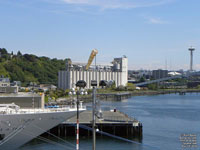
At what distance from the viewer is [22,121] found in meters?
14.8

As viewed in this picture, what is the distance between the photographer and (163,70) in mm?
157875

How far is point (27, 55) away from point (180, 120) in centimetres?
7448

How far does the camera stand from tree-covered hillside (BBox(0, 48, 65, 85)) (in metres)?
85.0

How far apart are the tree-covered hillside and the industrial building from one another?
23.6 feet

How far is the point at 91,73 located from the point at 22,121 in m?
72.0

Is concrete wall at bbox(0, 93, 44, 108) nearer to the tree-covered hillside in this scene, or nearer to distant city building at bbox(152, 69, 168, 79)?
the tree-covered hillside

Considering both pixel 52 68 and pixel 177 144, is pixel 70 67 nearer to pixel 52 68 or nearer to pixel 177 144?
pixel 52 68

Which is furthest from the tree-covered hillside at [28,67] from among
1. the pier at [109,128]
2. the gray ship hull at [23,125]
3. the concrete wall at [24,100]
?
the gray ship hull at [23,125]

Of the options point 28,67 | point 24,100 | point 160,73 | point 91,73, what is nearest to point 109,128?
point 24,100

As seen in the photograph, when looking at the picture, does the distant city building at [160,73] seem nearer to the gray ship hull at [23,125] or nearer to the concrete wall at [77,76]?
the concrete wall at [77,76]

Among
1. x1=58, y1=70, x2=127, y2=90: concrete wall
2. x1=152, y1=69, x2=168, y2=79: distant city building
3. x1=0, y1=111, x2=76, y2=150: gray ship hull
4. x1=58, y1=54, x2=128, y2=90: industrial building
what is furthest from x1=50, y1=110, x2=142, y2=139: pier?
x1=152, y1=69, x2=168, y2=79: distant city building

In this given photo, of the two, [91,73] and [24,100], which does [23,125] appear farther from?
[91,73]

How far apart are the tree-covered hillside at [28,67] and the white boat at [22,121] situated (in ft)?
212

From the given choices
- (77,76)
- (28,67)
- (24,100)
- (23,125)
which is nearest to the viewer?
(23,125)
